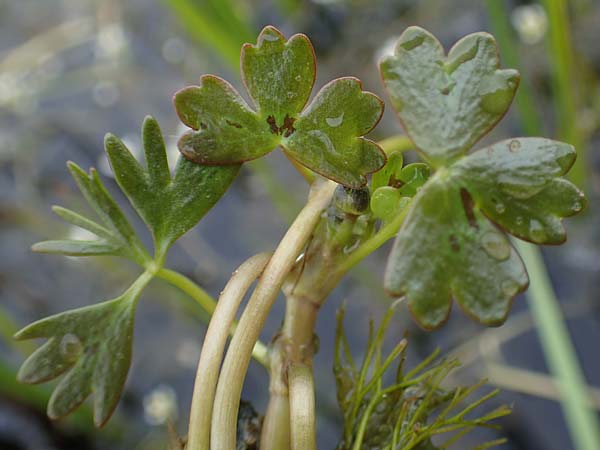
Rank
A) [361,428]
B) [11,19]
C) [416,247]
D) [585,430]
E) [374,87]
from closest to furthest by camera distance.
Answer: [416,247] < [361,428] < [585,430] < [374,87] < [11,19]

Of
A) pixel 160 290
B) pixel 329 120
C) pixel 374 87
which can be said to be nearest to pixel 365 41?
pixel 374 87

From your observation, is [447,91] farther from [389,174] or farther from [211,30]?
[211,30]

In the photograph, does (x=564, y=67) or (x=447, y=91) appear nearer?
(x=447, y=91)

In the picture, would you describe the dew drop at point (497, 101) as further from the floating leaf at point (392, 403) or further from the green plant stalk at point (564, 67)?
the green plant stalk at point (564, 67)

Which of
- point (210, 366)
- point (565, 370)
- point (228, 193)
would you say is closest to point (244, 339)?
point (210, 366)

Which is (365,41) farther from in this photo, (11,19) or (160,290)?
(11,19)

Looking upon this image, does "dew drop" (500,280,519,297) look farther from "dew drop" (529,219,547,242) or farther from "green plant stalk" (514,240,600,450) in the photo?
"green plant stalk" (514,240,600,450)

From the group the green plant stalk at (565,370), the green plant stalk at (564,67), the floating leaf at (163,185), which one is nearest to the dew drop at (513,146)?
the floating leaf at (163,185)
